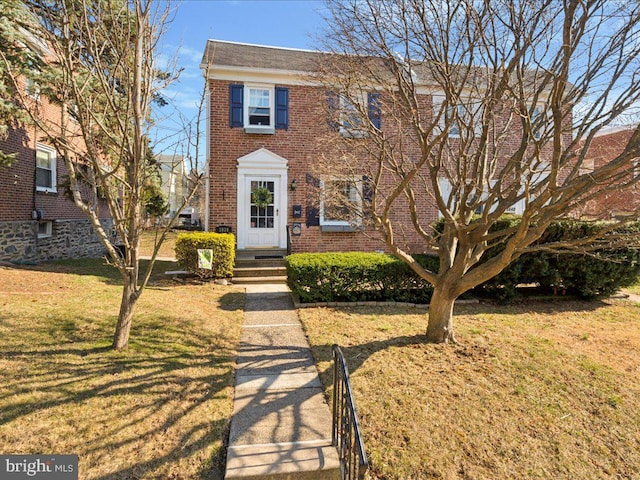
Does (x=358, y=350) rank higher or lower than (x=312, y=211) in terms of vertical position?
lower

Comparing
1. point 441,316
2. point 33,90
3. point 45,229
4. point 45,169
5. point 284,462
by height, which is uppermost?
point 45,169

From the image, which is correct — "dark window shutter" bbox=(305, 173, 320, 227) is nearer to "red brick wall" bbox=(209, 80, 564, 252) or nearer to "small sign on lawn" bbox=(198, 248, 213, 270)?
"red brick wall" bbox=(209, 80, 564, 252)

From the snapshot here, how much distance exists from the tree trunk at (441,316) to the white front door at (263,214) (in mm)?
6549

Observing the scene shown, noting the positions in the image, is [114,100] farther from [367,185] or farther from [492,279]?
[492,279]

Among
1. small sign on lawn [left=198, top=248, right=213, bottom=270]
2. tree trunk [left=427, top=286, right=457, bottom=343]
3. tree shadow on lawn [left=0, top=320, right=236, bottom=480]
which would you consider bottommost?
tree shadow on lawn [left=0, top=320, right=236, bottom=480]

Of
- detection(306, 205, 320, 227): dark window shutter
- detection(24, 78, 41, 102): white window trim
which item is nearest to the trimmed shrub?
detection(306, 205, 320, 227): dark window shutter

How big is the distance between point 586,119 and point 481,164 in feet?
3.79

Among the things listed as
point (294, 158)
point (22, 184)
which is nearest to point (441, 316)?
point (294, 158)

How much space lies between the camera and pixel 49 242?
36.3 feet

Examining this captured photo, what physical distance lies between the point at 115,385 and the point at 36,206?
9.93 meters

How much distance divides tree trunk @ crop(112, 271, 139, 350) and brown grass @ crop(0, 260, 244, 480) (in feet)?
0.47

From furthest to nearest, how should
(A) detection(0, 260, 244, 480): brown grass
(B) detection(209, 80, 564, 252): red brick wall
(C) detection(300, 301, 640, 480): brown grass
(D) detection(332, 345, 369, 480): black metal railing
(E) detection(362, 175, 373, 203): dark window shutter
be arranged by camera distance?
(B) detection(209, 80, 564, 252): red brick wall → (E) detection(362, 175, 373, 203): dark window shutter → (C) detection(300, 301, 640, 480): brown grass → (A) detection(0, 260, 244, 480): brown grass → (D) detection(332, 345, 369, 480): black metal railing

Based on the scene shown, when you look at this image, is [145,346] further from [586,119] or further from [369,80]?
[586,119]

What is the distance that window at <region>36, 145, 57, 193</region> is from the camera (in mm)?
10922
